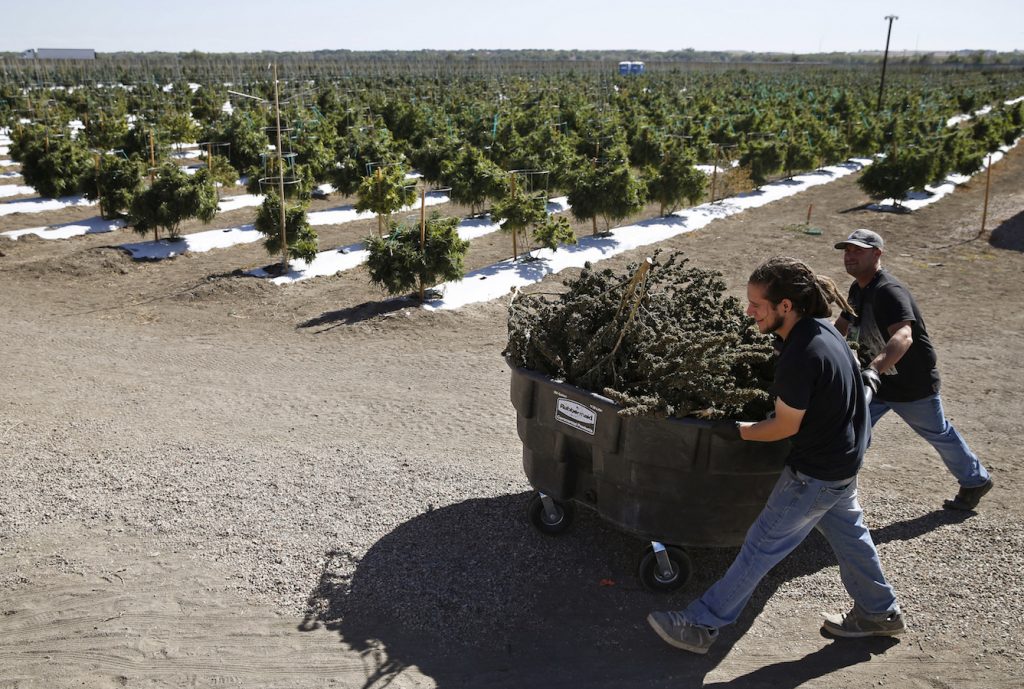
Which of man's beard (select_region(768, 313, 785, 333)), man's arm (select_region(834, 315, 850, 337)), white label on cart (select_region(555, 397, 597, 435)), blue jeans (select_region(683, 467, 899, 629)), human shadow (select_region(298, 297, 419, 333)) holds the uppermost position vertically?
man's beard (select_region(768, 313, 785, 333))

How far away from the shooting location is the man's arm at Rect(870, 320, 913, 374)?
16.7 ft

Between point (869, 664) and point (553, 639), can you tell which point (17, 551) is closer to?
point (553, 639)

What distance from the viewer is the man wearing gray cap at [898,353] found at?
17.6 ft

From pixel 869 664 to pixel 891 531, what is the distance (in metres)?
1.53

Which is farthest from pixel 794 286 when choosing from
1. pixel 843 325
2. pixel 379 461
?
pixel 379 461

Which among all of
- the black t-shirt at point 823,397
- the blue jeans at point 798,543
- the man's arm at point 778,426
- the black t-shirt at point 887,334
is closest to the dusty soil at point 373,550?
the blue jeans at point 798,543

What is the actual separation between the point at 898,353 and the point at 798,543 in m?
1.48

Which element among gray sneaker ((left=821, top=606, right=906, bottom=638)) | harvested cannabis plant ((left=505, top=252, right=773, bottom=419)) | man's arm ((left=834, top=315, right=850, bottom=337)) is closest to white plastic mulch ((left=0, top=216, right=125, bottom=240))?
harvested cannabis plant ((left=505, top=252, right=773, bottom=419))

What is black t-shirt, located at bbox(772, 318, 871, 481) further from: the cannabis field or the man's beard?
the cannabis field

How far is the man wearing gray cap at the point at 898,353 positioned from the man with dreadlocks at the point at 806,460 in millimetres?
1026

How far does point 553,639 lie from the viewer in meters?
4.61

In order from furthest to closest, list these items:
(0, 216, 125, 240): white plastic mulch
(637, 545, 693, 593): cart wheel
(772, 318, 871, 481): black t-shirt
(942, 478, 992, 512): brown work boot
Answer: (0, 216, 125, 240): white plastic mulch < (942, 478, 992, 512): brown work boot < (637, 545, 693, 593): cart wheel < (772, 318, 871, 481): black t-shirt

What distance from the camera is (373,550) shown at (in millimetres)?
5422

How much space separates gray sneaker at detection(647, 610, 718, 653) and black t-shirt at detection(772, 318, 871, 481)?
0.97 metres
